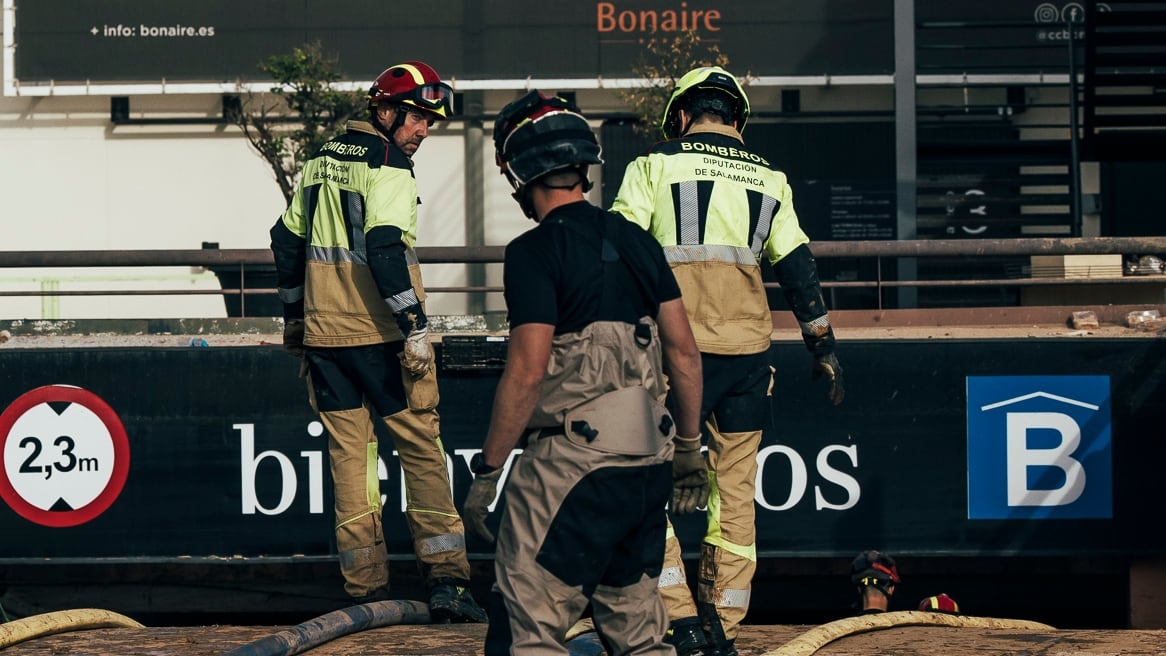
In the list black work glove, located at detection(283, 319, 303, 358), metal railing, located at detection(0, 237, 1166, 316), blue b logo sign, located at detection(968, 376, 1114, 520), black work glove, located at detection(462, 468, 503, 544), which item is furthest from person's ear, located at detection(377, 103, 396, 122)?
blue b logo sign, located at detection(968, 376, 1114, 520)

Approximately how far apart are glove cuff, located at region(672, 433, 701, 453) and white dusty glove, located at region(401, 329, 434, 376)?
169 cm

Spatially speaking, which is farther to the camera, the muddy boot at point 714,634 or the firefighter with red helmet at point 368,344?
the firefighter with red helmet at point 368,344

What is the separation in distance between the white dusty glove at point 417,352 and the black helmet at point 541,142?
1760 mm

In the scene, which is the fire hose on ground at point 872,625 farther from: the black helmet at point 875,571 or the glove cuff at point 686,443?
the glove cuff at point 686,443

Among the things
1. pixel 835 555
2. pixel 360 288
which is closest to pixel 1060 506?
pixel 835 555

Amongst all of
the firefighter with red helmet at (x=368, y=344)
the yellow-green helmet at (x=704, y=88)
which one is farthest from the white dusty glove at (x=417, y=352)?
the yellow-green helmet at (x=704, y=88)

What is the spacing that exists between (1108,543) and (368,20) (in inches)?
753

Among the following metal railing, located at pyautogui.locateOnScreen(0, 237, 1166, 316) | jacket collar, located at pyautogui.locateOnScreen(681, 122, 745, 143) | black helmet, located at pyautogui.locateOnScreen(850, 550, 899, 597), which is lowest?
black helmet, located at pyautogui.locateOnScreen(850, 550, 899, 597)

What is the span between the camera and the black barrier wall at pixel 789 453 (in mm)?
7938

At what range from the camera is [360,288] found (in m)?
6.31

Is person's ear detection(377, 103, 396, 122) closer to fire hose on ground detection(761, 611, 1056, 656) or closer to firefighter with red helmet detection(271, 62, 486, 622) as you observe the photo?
firefighter with red helmet detection(271, 62, 486, 622)

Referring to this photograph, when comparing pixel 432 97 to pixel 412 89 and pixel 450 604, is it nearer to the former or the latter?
pixel 412 89

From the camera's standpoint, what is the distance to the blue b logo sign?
792 centimetres

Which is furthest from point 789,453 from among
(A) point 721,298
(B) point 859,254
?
(A) point 721,298
